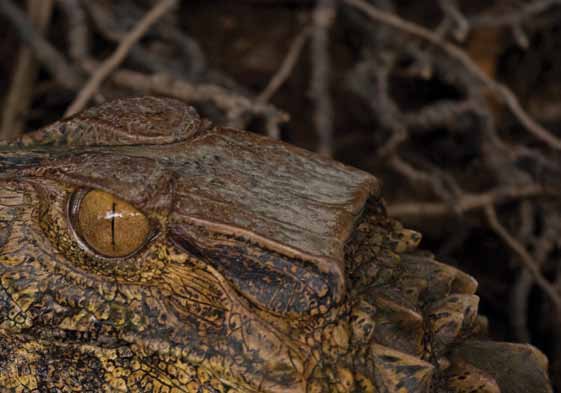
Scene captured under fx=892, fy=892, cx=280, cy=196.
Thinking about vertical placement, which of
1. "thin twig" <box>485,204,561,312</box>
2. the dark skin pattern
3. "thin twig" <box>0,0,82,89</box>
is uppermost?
the dark skin pattern

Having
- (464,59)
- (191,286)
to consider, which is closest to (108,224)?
(191,286)

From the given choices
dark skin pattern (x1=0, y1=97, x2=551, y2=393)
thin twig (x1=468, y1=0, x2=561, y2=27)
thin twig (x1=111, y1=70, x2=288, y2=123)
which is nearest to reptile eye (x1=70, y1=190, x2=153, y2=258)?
dark skin pattern (x1=0, y1=97, x2=551, y2=393)

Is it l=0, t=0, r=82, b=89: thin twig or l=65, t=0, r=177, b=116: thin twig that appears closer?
l=65, t=0, r=177, b=116: thin twig

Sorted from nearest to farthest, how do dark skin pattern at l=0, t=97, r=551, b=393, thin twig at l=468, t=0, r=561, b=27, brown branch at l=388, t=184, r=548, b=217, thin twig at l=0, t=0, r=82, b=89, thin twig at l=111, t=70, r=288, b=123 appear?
dark skin pattern at l=0, t=97, r=551, b=393 < thin twig at l=111, t=70, r=288, b=123 < brown branch at l=388, t=184, r=548, b=217 < thin twig at l=0, t=0, r=82, b=89 < thin twig at l=468, t=0, r=561, b=27

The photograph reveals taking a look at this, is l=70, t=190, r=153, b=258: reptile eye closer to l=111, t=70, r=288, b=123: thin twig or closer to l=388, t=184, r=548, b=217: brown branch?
l=111, t=70, r=288, b=123: thin twig

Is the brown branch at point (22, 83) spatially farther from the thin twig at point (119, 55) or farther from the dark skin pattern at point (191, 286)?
the dark skin pattern at point (191, 286)

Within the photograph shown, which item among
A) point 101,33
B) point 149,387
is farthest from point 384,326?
point 101,33

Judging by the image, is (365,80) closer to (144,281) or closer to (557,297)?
(557,297)
